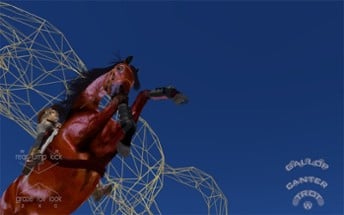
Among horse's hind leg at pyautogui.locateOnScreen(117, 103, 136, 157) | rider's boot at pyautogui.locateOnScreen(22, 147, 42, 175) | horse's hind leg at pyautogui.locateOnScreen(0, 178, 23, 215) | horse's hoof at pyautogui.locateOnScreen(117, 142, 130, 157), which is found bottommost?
horse's hind leg at pyautogui.locateOnScreen(0, 178, 23, 215)

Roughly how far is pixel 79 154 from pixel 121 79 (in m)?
1.23

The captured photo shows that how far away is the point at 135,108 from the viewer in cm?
848

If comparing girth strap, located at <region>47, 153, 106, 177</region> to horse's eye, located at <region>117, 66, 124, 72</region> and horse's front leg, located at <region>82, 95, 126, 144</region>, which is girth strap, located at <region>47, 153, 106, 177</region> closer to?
horse's front leg, located at <region>82, 95, 126, 144</region>

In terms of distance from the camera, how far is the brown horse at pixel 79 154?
7.99m

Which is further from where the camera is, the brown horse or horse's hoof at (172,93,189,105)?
horse's hoof at (172,93,189,105)

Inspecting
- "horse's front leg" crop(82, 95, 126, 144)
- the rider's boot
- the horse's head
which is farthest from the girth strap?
the horse's head

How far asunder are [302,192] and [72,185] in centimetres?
489

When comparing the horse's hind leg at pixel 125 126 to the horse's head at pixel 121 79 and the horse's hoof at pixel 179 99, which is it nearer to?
the horse's head at pixel 121 79

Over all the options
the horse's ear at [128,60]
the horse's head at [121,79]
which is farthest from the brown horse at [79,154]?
the horse's ear at [128,60]

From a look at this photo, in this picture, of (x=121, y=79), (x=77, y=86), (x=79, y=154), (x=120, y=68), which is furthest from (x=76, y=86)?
(x=79, y=154)

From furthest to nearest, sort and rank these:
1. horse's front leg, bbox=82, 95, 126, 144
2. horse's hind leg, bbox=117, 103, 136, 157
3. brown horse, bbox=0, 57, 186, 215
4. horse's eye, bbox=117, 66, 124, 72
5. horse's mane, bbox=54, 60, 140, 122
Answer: horse's mane, bbox=54, 60, 140, 122 → horse's eye, bbox=117, 66, 124, 72 → horse's front leg, bbox=82, 95, 126, 144 → brown horse, bbox=0, 57, 186, 215 → horse's hind leg, bbox=117, 103, 136, 157

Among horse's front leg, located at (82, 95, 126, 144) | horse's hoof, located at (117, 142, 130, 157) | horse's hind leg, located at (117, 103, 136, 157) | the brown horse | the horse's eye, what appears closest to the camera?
horse's hind leg, located at (117, 103, 136, 157)

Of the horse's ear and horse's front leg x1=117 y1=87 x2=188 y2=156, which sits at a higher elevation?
the horse's ear

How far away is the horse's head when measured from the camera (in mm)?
8289
